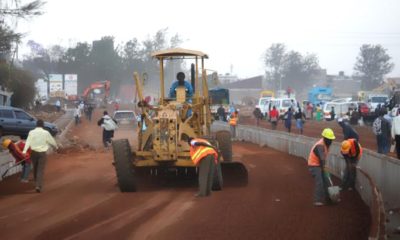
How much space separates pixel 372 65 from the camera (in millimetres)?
110062

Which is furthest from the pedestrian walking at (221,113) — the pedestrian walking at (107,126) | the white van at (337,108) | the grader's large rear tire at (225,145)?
the grader's large rear tire at (225,145)

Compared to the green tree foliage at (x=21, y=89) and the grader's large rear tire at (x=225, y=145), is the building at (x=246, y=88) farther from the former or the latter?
the grader's large rear tire at (x=225, y=145)

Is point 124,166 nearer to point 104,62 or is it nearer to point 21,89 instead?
point 21,89

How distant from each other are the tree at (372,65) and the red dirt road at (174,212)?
95166mm

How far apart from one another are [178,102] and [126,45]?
8195 cm

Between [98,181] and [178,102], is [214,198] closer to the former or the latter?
[178,102]

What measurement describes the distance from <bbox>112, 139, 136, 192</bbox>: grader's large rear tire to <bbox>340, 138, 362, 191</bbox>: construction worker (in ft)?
15.1

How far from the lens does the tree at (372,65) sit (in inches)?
4252

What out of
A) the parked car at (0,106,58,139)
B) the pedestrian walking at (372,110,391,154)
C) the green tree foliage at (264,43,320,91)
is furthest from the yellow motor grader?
the green tree foliage at (264,43,320,91)

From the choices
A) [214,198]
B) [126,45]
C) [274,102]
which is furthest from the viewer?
[126,45]

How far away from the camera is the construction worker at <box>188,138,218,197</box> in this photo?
43.4ft

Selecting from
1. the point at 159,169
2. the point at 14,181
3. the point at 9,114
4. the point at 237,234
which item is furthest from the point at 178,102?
the point at 9,114

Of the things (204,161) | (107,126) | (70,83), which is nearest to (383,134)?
(204,161)

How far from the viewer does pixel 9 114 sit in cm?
3025
